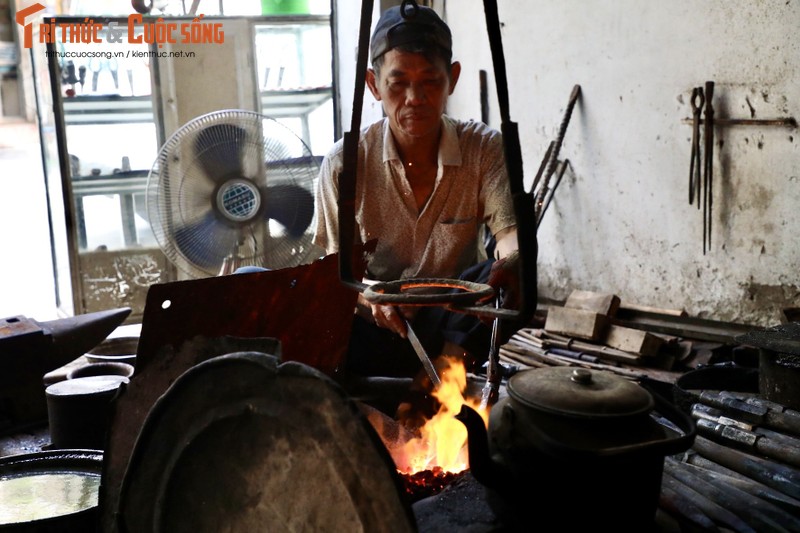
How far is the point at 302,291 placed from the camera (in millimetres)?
2549

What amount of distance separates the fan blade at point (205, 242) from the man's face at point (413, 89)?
1.86 meters

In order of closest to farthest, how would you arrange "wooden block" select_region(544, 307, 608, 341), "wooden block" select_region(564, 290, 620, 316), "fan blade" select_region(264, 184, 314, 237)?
"fan blade" select_region(264, 184, 314, 237) → "wooden block" select_region(544, 307, 608, 341) → "wooden block" select_region(564, 290, 620, 316)

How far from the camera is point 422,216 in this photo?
143 inches

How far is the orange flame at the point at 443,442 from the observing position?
105 inches

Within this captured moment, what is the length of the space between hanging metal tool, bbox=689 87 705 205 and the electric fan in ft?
8.52

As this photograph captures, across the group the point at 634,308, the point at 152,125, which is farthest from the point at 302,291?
the point at 152,125

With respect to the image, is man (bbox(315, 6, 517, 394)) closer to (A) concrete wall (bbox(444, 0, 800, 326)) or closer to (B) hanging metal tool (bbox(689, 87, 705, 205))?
(B) hanging metal tool (bbox(689, 87, 705, 205))

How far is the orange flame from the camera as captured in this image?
8.72ft

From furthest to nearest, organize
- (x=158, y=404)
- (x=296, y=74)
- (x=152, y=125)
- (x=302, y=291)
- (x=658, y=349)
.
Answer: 1. (x=296, y=74)
2. (x=152, y=125)
3. (x=658, y=349)
4. (x=302, y=291)
5. (x=158, y=404)

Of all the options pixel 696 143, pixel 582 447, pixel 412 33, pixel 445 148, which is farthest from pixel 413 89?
pixel 696 143

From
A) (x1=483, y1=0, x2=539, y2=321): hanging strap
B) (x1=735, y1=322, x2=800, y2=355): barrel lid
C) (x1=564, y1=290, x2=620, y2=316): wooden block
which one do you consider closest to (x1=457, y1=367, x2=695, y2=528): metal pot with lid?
(x1=483, y1=0, x2=539, y2=321): hanging strap

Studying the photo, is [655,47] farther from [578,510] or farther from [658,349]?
[578,510]

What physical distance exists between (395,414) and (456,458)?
0.58m

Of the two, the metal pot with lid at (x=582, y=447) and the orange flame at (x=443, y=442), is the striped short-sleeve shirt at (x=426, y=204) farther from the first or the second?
the metal pot with lid at (x=582, y=447)
